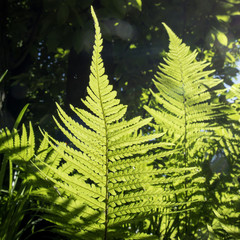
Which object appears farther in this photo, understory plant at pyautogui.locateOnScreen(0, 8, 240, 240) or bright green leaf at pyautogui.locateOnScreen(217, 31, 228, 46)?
bright green leaf at pyautogui.locateOnScreen(217, 31, 228, 46)

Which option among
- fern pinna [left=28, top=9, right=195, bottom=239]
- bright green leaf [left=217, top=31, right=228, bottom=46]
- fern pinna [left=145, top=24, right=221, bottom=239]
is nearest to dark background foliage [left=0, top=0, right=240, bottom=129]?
bright green leaf [left=217, top=31, right=228, bottom=46]

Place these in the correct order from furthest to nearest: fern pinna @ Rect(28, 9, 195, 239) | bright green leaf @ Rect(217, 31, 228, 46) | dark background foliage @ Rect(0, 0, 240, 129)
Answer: bright green leaf @ Rect(217, 31, 228, 46)
dark background foliage @ Rect(0, 0, 240, 129)
fern pinna @ Rect(28, 9, 195, 239)

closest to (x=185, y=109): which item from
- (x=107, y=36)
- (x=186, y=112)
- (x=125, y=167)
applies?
(x=186, y=112)

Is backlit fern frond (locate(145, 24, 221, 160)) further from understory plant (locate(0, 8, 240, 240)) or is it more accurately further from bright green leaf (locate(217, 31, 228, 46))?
bright green leaf (locate(217, 31, 228, 46))

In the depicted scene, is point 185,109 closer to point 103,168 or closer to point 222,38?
point 103,168

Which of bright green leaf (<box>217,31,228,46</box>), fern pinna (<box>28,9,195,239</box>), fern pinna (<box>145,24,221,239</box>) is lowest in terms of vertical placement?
fern pinna (<box>28,9,195,239</box>)

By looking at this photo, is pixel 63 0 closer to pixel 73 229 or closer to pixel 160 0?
pixel 160 0

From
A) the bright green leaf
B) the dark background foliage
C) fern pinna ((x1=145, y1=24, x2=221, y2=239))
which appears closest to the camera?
fern pinna ((x1=145, y1=24, x2=221, y2=239))

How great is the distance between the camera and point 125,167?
36 cm

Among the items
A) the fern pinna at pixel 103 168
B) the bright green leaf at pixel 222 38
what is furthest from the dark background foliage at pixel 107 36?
the fern pinna at pixel 103 168

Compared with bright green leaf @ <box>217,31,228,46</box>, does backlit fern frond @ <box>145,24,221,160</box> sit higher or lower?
lower

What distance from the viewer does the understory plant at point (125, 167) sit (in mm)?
344

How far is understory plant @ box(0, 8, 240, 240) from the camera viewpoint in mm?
344

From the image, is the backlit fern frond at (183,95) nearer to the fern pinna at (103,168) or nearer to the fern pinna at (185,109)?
the fern pinna at (185,109)
